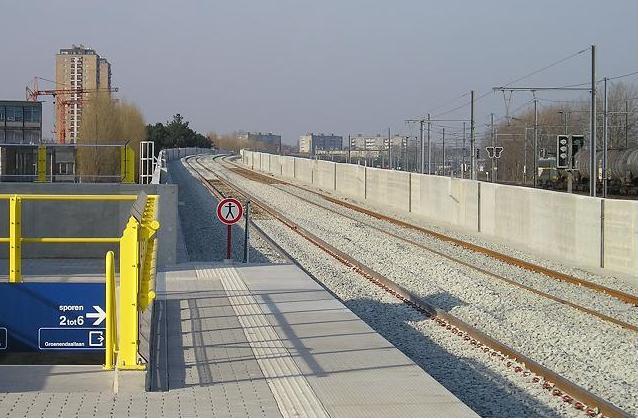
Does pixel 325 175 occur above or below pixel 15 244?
above

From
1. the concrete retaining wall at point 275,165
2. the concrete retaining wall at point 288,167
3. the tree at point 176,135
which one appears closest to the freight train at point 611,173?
the concrete retaining wall at point 288,167

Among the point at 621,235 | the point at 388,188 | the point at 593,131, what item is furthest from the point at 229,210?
the point at 388,188

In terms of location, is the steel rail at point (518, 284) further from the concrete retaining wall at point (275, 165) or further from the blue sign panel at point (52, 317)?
the concrete retaining wall at point (275, 165)

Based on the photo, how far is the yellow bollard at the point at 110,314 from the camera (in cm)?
948

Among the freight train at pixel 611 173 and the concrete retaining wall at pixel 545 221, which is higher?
the freight train at pixel 611 173

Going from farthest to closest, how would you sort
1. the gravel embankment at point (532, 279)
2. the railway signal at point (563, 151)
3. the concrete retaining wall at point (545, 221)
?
the railway signal at point (563, 151) < the concrete retaining wall at point (545, 221) < the gravel embankment at point (532, 279)

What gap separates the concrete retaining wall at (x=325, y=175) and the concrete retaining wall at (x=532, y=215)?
1419 cm

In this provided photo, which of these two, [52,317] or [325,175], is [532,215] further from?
[325,175]

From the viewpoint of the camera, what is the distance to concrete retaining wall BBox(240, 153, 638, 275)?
72.1 ft

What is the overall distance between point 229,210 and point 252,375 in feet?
36.8

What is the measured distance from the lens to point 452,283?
62.4 ft

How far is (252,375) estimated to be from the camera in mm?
9898

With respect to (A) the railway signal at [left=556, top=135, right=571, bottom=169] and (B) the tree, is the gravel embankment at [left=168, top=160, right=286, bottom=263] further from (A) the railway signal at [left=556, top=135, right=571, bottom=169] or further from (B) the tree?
(B) the tree

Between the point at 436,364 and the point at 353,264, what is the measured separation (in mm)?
10648
